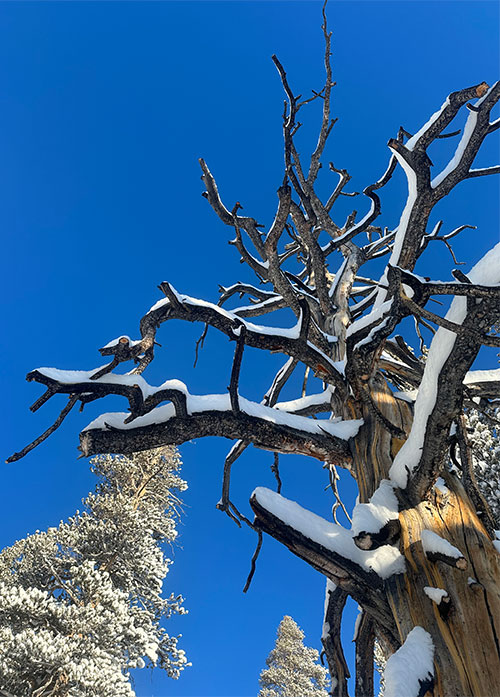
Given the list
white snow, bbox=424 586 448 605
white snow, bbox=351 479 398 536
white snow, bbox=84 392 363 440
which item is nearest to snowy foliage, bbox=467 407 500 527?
white snow, bbox=84 392 363 440

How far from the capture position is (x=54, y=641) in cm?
835

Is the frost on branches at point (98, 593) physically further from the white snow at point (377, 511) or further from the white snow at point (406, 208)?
the white snow at point (406, 208)

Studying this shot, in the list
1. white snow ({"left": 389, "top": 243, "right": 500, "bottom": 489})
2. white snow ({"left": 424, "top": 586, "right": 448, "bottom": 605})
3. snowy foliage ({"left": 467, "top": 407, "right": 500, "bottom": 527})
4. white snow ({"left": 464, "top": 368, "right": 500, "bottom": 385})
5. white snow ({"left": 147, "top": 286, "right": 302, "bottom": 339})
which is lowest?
white snow ({"left": 424, "top": 586, "right": 448, "bottom": 605})

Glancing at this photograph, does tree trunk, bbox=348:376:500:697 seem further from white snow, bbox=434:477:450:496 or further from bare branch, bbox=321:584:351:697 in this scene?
A: bare branch, bbox=321:584:351:697

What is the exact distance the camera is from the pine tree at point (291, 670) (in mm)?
19562

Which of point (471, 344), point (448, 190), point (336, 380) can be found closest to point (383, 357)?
point (336, 380)

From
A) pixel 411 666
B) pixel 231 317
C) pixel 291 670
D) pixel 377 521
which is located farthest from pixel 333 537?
pixel 291 670

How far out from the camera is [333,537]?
2.13m

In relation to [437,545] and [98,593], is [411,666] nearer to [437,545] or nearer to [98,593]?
[437,545]

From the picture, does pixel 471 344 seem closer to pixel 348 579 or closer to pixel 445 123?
pixel 348 579

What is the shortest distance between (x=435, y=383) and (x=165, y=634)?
1280 centimetres

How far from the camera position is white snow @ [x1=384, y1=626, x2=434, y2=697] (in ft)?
5.10

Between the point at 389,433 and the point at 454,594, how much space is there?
3.64 ft

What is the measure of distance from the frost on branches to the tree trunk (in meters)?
9.13
